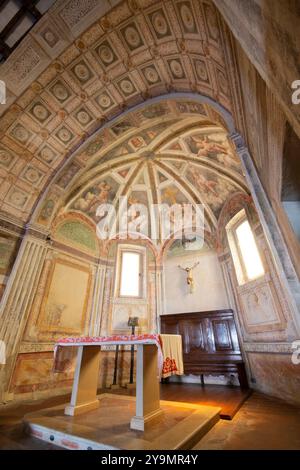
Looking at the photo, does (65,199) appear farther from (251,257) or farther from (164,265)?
(251,257)

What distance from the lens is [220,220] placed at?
9383mm

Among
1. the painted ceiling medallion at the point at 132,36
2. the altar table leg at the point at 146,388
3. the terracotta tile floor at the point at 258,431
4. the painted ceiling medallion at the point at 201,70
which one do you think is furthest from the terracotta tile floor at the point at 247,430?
the painted ceiling medallion at the point at 132,36

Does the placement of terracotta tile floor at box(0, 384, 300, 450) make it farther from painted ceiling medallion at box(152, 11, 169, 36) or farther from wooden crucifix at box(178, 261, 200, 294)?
painted ceiling medallion at box(152, 11, 169, 36)

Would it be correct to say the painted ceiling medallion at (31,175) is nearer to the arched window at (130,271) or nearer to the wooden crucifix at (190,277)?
the arched window at (130,271)

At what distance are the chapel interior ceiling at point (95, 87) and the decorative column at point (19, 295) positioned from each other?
90cm

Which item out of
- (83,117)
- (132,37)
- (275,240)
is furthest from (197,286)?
(132,37)

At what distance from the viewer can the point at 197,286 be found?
31.1 ft

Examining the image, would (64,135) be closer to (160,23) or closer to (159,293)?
(160,23)

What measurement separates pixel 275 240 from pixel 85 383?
4.75 m

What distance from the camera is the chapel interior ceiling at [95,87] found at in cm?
495

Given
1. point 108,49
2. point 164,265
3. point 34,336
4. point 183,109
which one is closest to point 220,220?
point 164,265

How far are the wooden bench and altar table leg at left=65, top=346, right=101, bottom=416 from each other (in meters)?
4.40

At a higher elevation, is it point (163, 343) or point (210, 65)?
point (210, 65)

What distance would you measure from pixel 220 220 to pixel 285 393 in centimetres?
621
